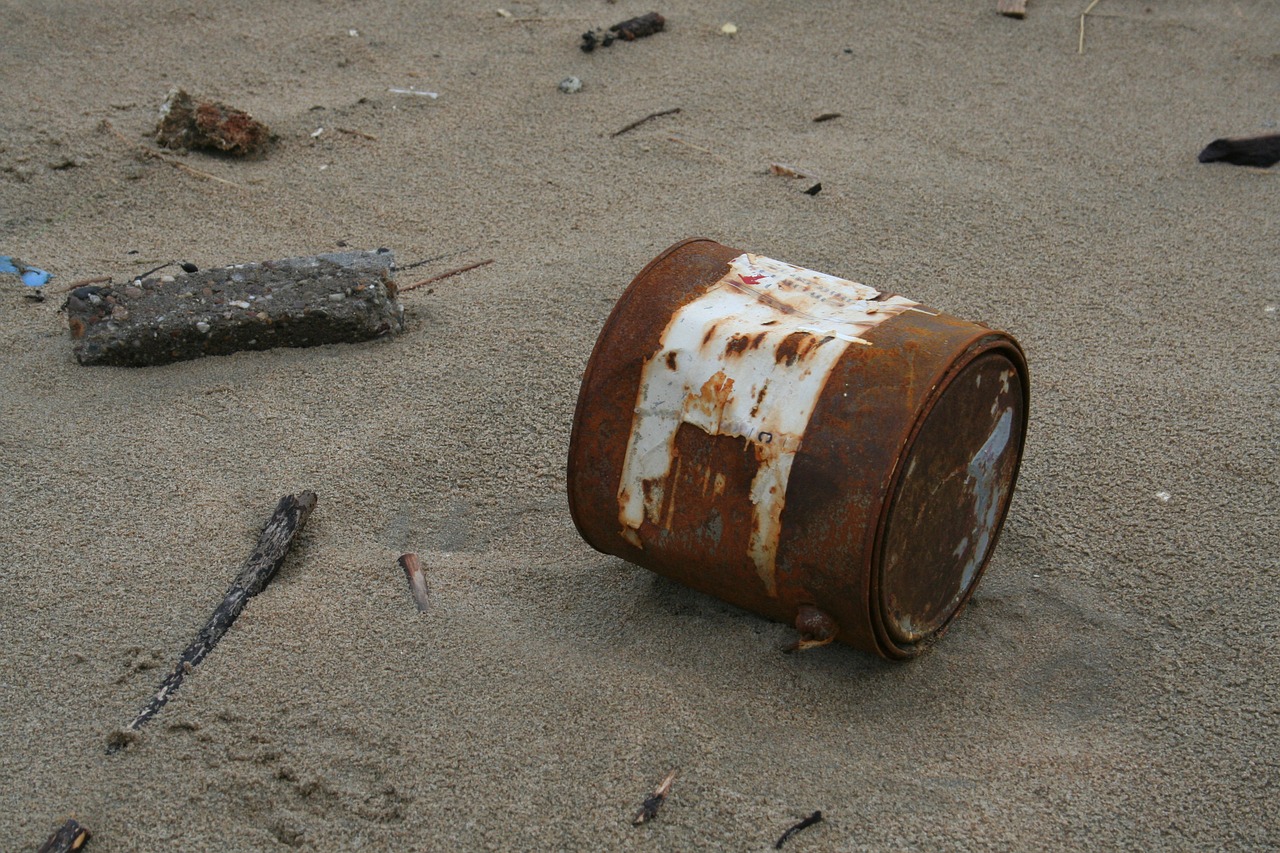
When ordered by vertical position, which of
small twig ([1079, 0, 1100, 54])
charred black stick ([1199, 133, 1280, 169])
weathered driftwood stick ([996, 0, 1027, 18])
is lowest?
charred black stick ([1199, 133, 1280, 169])

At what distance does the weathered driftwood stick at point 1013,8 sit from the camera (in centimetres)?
521

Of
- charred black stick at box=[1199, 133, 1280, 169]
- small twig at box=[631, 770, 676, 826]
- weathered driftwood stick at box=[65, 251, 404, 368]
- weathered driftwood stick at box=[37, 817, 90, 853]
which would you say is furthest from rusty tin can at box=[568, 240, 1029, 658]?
charred black stick at box=[1199, 133, 1280, 169]

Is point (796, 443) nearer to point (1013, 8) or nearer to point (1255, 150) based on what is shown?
point (1255, 150)

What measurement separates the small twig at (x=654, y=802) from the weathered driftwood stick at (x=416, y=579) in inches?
25.5

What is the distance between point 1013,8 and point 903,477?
13.6ft

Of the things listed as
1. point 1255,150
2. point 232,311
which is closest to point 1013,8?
point 1255,150

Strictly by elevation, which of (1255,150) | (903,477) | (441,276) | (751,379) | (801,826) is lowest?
(801,826)

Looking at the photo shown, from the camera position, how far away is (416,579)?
7.66 ft

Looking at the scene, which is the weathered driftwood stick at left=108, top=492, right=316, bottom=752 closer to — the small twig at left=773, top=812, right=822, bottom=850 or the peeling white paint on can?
the peeling white paint on can

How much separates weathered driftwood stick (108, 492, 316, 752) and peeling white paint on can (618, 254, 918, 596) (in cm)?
80

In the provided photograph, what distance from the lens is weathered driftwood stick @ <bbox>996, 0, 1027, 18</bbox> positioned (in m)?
5.21

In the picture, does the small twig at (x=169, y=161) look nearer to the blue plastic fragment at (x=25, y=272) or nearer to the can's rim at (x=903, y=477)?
the blue plastic fragment at (x=25, y=272)

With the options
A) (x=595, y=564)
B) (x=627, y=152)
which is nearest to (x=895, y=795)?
(x=595, y=564)

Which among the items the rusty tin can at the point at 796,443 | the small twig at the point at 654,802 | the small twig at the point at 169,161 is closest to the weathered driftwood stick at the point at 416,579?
the rusty tin can at the point at 796,443
